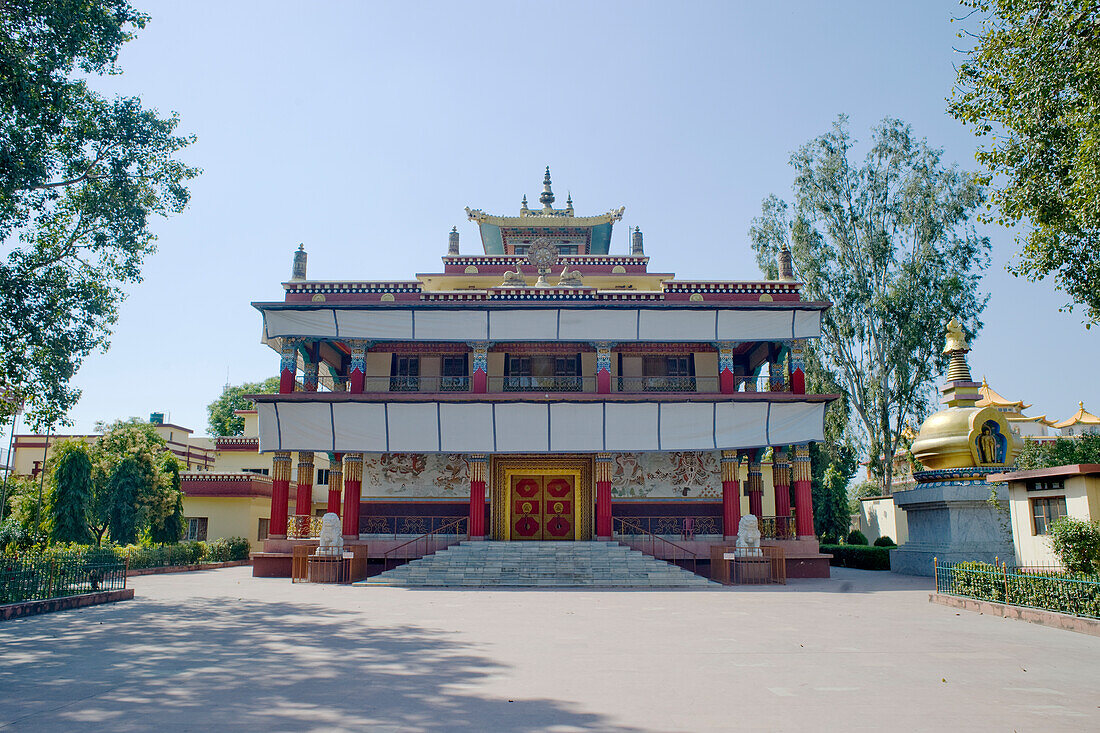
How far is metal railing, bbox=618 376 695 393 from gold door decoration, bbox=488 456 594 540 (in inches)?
130

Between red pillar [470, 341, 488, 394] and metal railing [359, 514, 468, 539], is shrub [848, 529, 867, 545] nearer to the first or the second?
metal railing [359, 514, 468, 539]

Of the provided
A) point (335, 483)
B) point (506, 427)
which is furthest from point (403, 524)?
point (506, 427)

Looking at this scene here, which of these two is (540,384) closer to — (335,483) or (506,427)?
(506,427)

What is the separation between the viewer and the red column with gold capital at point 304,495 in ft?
82.1

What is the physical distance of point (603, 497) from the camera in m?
24.6

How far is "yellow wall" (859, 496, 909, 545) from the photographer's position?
3341 cm

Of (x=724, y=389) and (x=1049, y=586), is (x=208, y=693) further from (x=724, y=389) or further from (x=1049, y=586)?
(x=724, y=389)

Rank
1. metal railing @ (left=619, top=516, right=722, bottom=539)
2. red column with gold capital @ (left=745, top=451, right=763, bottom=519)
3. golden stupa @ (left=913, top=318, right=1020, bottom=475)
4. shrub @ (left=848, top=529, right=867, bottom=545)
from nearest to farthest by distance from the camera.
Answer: golden stupa @ (left=913, top=318, right=1020, bottom=475) → metal railing @ (left=619, top=516, right=722, bottom=539) → red column with gold capital @ (left=745, top=451, right=763, bottom=519) → shrub @ (left=848, top=529, right=867, bottom=545)

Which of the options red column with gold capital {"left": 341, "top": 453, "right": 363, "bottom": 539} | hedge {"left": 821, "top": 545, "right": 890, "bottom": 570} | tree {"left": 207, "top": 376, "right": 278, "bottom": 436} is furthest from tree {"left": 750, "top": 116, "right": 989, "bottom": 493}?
tree {"left": 207, "top": 376, "right": 278, "bottom": 436}

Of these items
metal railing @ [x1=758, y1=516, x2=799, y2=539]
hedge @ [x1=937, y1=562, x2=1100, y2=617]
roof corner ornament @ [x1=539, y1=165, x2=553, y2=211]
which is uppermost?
roof corner ornament @ [x1=539, y1=165, x2=553, y2=211]

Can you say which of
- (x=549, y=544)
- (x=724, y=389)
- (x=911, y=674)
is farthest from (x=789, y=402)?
(x=911, y=674)

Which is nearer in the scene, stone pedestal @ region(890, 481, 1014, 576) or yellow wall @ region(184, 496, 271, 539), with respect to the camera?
stone pedestal @ region(890, 481, 1014, 576)

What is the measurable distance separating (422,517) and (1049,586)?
19.3 meters

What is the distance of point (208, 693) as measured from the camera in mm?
7395
